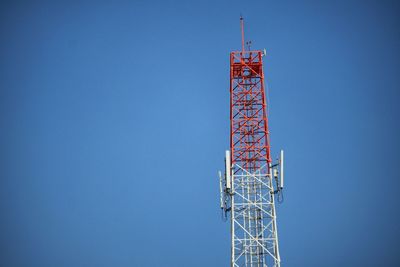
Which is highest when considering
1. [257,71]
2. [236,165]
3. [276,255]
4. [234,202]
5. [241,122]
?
[257,71]

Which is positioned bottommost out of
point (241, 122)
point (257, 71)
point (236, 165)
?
point (236, 165)

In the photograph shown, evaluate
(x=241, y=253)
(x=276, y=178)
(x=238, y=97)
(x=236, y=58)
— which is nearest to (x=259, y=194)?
(x=276, y=178)

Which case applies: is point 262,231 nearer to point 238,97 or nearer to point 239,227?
point 239,227

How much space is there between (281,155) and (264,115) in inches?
139

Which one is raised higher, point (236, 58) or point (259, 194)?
point (236, 58)

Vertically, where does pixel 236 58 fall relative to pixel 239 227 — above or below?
above

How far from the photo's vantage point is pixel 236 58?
1625 inches

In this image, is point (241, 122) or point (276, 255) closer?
point (276, 255)

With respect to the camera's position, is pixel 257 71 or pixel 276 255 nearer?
pixel 276 255

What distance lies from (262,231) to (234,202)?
297cm

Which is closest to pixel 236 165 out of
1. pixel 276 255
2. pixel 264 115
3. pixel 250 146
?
pixel 250 146

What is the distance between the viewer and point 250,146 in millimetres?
39844

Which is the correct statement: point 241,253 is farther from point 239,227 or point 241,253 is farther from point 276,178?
point 276,178

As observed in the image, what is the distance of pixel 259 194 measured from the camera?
3900cm
